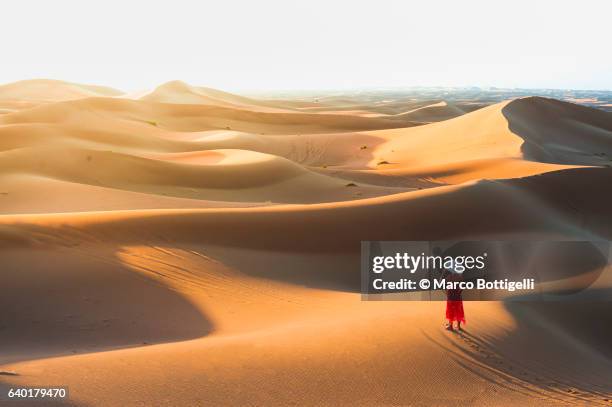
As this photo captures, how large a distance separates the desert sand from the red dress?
0.64 ft

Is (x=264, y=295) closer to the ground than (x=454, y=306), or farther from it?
closer to the ground

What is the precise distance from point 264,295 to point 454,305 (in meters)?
3.26

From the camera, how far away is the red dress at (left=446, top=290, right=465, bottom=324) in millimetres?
6477

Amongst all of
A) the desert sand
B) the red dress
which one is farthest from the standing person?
the desert sand

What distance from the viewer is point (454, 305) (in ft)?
21.5

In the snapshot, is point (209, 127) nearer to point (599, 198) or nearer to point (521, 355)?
point (599, 198)

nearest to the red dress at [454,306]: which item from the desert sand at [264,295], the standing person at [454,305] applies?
the standing person at [454,305]

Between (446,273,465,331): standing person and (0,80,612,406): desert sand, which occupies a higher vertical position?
(446,273,465,331): standing person

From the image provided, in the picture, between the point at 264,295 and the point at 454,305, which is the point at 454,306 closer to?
the point at 454,305

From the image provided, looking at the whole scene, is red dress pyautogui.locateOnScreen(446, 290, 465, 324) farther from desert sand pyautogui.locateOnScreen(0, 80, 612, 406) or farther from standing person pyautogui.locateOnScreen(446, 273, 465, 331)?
desert sand pyautogui.locateOnScreen(0, 80, 612, 406)

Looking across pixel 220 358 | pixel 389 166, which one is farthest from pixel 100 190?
pixel 389 166

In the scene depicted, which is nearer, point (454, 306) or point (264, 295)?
point (454, 306)

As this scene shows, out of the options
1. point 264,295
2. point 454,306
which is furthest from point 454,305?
point 264,295

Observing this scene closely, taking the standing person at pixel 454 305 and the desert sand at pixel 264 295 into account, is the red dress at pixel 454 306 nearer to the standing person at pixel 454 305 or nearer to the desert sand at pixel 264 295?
the standing person at pixel 454 305
